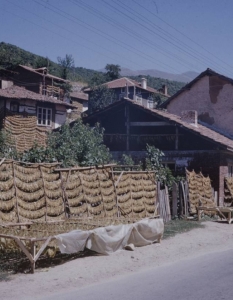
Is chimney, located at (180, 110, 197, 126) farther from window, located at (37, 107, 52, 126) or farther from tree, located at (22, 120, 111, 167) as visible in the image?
window, located at (37, 107, 52, 126)

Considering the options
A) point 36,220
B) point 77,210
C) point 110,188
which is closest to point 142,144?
point 110,188

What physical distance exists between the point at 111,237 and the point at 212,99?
23.1m

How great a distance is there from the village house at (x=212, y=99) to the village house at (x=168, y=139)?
5694mm

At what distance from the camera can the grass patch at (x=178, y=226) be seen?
46.2 ft

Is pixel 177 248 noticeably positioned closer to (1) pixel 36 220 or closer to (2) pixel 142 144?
(1) pixel 36 220

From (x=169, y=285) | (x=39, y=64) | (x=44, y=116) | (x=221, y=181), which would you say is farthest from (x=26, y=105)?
(x=169, y=285)

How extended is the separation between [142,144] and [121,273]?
53.6ft

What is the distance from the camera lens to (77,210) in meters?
12.7

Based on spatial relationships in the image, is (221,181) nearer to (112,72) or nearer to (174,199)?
(174,199)

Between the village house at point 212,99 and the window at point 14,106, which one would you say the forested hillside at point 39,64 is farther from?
the village house at point 212,99

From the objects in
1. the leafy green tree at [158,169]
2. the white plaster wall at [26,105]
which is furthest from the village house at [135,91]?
the leafy green tree at [158,169]

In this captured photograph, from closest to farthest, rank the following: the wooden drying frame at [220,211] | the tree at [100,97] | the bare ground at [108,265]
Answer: the bare ground at [108,265] → the wooden drying frame at [220,211] → the tree at [100,97]

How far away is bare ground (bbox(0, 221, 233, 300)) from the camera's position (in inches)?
291

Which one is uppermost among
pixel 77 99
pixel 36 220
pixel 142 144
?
pixel 77 99
